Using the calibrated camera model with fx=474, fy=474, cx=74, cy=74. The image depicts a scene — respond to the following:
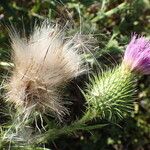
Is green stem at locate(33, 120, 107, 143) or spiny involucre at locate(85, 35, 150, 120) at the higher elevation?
spiny involucre at locate(85, 35, 150, 120)

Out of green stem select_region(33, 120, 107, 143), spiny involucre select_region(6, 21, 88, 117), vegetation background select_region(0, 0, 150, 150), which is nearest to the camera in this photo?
spiny involucre select_region(6, 21, 88, 117)

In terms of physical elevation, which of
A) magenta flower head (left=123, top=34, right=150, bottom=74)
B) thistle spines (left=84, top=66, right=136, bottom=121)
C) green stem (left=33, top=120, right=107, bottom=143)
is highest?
magenta flower head (left=123, top=34, right=150, bottom=74)

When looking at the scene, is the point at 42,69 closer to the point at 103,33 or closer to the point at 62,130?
the point at 62,130

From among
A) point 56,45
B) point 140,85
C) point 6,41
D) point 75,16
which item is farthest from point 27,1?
point 56,45

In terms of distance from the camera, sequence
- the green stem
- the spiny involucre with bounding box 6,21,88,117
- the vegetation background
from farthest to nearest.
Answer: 1. the vegetation background
2. the green stem
3. the spiny involucre with bounding box 6,21,88,117

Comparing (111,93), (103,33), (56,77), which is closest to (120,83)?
(111,93)

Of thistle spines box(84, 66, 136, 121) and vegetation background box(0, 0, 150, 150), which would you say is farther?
vegetation background box(0, 0, 150, 150)

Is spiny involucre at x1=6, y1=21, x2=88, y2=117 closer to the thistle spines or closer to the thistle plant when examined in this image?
the thistle plant

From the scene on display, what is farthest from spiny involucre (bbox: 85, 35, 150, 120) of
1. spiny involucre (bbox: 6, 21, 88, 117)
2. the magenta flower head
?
spiny involucre (bbox: 6, 21, 88, 117)

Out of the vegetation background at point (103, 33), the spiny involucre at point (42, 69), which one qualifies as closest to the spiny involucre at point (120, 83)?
the spiny involucre at point (42, 69)
